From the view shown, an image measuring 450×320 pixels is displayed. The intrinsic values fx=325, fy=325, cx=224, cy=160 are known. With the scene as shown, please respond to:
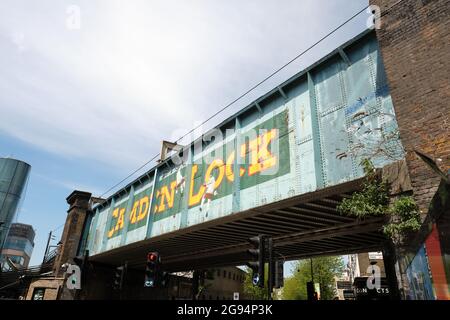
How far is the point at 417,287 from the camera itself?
7.09 metres

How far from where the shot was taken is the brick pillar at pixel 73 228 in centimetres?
2892

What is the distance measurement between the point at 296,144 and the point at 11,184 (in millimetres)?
148163

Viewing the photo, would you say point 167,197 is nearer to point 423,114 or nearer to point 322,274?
point 423,114

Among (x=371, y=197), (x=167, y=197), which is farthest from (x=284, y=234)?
(x=371, y=197)

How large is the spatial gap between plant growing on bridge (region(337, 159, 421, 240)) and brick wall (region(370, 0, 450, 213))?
0.98 ft

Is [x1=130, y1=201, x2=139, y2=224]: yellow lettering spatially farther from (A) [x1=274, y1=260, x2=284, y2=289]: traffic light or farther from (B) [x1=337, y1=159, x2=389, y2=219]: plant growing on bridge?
(B) [x1=337, y1=159, x2=389, y2=219]: plant growing on bridge

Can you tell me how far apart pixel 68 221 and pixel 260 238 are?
1066 inches

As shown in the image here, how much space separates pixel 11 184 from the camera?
13012cm

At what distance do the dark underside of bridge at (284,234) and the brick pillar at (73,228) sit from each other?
4.37 m

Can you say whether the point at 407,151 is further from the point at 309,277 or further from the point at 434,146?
the point at 309,277

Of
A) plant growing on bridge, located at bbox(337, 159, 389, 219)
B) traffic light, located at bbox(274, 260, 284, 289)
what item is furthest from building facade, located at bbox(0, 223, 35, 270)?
plant growing on bridge, located at bbox(337, 159, 389, 219)

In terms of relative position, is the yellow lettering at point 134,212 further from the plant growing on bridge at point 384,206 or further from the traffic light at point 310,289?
the plant growing on bridge at point 384,206

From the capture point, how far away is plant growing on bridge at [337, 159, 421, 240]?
762cm
